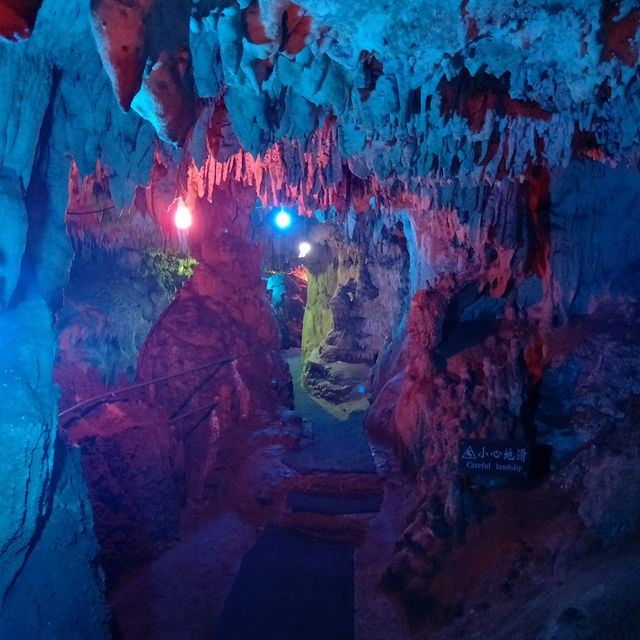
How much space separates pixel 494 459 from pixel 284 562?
3.09 meters

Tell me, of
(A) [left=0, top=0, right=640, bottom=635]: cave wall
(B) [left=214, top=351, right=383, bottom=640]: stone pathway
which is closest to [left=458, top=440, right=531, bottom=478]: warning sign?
(A) [left=0, top=0, right=640, bottom=635]: cave wall

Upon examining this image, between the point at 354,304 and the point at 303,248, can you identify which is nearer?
the point at 354,304

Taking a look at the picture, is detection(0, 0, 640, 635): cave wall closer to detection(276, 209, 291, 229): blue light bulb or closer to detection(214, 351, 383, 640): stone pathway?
detection(214, 351, 383, 640): stone pathway

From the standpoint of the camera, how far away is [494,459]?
6.14 m

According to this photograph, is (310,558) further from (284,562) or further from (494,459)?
(494,459)

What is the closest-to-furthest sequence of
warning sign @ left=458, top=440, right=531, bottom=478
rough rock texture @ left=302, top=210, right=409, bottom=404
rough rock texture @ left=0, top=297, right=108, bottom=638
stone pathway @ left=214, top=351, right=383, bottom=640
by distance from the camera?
rough rock texture @ left=0, top=297, right=108, bottom=638 → stone pathway @ left=214, top=351, right=383, bottom=640 → warning sign @ left=458, top=440, right=531, bottom=478 → rough rock texture @ left=302, top=210, right=409, bottom=404

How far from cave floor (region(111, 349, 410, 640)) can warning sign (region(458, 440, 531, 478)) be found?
1869mm

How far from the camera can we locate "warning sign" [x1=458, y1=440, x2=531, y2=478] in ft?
20.0

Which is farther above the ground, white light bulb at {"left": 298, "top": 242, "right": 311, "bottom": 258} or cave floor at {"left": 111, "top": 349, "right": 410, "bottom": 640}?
white light bulb at {"left": 298, "top": 242, "right": 311, "bottom": 258}

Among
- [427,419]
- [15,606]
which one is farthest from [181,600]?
[427,419]

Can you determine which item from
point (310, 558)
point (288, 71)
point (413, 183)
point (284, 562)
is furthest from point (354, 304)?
point (288, 71)

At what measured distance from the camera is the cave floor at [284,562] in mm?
Answer: 5707

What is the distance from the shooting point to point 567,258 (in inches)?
319

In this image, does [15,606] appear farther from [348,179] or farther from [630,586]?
[348,179]
